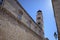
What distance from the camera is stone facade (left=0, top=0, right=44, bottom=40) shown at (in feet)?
20.2

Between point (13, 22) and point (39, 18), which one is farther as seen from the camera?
point (39, 18)

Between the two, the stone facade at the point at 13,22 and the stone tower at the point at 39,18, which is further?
the stone tower at the point at 39,18

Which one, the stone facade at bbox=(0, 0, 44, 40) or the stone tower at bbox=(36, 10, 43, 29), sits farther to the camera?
the stone tower at bbox=(36, 10, 43, 29)

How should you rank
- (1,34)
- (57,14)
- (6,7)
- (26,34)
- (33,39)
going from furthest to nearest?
(33,39) → (26,34) → (6,7) → (1,34) → (57,14)

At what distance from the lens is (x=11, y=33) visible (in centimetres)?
661

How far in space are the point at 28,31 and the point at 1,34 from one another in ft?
10.9

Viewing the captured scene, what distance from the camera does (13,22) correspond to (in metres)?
7.07

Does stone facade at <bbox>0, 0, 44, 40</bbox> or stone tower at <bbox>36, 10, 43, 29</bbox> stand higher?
stone tower at <bbox>36, 10, 43, 29</bbox>

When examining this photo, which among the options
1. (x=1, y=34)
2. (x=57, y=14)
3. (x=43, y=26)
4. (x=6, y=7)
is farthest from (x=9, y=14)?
(x=43, y=26)

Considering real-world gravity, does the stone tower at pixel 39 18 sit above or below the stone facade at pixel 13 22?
above

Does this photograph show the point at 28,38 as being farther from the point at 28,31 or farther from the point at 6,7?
the point at 6,7

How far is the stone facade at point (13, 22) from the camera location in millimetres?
6166

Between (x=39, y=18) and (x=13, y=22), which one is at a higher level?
(x=39, y=18)

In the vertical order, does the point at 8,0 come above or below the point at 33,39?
above
